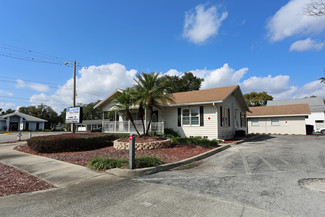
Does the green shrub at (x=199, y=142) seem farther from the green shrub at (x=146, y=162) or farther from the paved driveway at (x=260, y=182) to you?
the green shrub at (x=146, y=162)

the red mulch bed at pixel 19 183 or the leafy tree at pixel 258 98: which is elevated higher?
the leafy tree at pixel 258 98

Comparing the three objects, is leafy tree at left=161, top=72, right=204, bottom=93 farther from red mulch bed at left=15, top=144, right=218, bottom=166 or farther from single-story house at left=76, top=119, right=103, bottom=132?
red mulch bed at left=15, top=144, right=218, bottom=166

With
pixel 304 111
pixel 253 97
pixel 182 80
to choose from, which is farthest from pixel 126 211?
pixel 253 97

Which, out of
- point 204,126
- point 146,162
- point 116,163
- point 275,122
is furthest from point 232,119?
point 116,163

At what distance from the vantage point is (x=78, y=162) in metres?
8.09

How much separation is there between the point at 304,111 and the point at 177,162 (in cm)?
2352

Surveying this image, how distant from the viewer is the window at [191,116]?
15352mm

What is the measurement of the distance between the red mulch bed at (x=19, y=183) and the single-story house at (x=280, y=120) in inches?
940

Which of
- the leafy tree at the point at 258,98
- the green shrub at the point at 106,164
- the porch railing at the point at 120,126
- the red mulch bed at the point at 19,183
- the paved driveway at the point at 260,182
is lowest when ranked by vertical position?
the red mulch bed at the point at 19,183

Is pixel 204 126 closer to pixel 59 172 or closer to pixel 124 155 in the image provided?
pixel 124 155

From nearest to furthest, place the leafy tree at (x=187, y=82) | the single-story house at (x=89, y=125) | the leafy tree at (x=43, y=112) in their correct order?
1. the leafy tree at (x=187, y=82)
2. the single-story house at (x=89, y=125)
3. the leafy tree at (x=43, y=112)

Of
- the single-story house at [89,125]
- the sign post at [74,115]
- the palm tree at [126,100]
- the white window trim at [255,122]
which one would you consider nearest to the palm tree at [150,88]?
the palm tree at [126,100]

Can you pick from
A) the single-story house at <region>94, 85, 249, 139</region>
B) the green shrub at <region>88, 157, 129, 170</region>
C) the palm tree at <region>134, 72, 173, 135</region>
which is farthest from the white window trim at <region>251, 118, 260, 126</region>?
the green shrub at <region>88, 157, 129, 170</region>

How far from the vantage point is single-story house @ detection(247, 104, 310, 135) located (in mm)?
23947
